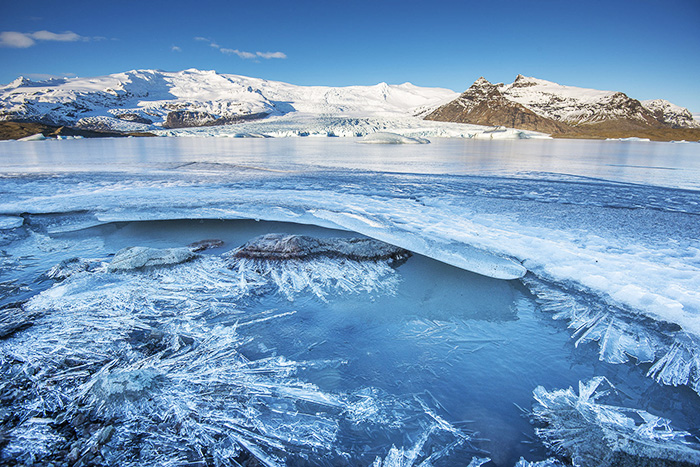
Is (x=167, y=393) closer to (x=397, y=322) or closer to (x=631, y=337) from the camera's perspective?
(x=397, y=322)

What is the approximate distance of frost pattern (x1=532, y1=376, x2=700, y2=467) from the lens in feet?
3.28

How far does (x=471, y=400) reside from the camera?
1313 mm

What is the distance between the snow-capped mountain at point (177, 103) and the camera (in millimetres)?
50219

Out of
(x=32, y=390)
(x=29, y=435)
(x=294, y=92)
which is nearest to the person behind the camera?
(x=29, y=435)

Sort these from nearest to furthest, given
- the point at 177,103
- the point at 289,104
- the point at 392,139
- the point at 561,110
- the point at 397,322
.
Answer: the point at 397,322 < the point at 392,139 < the point at 289,104 < the point at 177,103 < the point at 561,110

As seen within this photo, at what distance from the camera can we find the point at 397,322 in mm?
1842

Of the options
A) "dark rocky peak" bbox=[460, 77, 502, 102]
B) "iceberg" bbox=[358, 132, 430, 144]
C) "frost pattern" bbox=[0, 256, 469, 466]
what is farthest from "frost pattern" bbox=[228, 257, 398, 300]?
"dark rocky peak" bbox=[460, 77, 502, 102]

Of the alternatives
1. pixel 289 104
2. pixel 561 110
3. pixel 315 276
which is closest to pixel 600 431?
pixel 315 276

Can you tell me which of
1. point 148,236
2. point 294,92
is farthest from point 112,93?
point 148,236

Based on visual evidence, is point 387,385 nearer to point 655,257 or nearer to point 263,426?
point 263,426

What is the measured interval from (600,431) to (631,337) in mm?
755

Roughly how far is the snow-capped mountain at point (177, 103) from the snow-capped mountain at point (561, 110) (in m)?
18.4

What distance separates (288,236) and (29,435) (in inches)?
75.5

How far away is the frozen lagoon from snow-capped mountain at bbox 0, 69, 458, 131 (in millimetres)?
35084
